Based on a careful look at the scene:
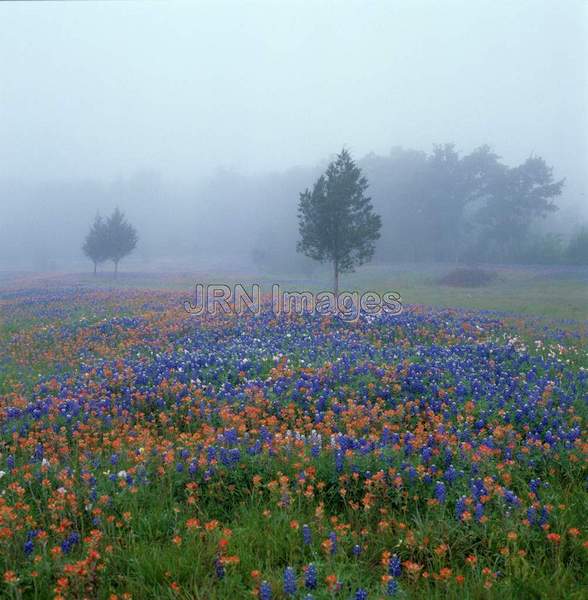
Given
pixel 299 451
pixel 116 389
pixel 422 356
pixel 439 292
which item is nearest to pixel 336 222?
pixel 439 292

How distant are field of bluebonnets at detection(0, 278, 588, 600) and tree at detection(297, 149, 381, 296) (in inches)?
642

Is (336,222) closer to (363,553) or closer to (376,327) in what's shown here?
(376,327)

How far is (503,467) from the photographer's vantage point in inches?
199

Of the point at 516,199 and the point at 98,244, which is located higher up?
the point at 516,199

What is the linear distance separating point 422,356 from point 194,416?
4838 mm

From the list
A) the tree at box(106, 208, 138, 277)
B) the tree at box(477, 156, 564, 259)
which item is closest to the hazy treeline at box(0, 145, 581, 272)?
the tree at box(477, 156, 564, 259)

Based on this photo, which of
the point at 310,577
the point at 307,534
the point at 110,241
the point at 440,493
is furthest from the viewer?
the point at 110,241

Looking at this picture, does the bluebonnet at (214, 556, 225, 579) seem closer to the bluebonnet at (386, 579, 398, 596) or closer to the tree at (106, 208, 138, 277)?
the bluebonnet at (386, 579, 398, 596)

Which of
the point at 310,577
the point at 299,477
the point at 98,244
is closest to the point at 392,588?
the point at 310,577

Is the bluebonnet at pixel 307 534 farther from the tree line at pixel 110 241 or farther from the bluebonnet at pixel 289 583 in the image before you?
the tree line at pixel 110 241

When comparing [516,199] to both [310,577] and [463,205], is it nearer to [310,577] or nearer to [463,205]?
[463,205]

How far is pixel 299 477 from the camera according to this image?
15.8 feet

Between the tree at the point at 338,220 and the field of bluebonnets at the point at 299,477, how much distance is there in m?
16.3

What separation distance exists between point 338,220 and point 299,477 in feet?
71.6
